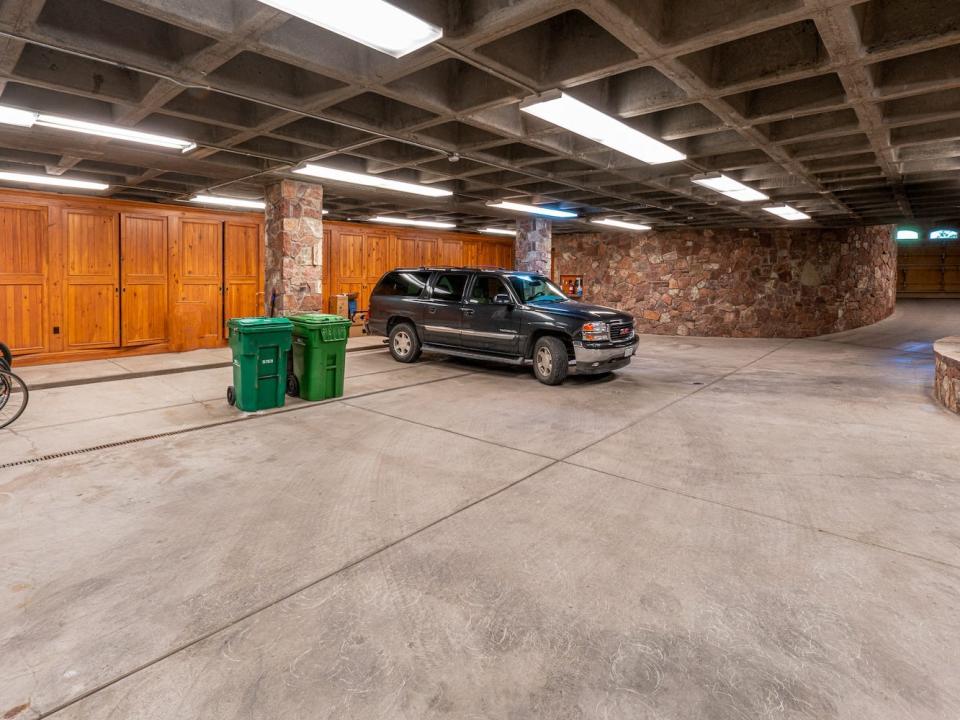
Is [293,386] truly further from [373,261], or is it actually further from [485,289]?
[373,261]

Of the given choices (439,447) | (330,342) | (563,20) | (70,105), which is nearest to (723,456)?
(439,447)

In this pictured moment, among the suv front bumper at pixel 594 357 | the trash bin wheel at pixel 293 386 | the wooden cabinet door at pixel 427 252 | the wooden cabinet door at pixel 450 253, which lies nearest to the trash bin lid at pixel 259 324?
the trash bin wheel at pixel 293 386

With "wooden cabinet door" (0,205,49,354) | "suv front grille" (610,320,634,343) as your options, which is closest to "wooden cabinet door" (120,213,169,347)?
"wooden cabinet door" (0,205,49,354)

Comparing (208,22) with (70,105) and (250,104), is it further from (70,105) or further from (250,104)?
(70,105)

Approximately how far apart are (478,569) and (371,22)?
137 inches

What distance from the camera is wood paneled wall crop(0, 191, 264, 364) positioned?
9.66 m

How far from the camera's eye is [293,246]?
924 cm

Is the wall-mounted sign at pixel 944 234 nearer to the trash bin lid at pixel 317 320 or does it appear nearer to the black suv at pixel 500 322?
the black suv at pixel 500 322

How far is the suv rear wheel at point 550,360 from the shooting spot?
8.34 metres

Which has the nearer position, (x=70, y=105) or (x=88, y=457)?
(x=88, y=457)

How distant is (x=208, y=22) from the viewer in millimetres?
3637

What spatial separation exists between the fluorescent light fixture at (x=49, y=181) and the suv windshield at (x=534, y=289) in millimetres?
7352

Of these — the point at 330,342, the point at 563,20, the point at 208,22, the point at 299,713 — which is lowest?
the point at 299,713

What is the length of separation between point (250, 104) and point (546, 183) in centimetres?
538
